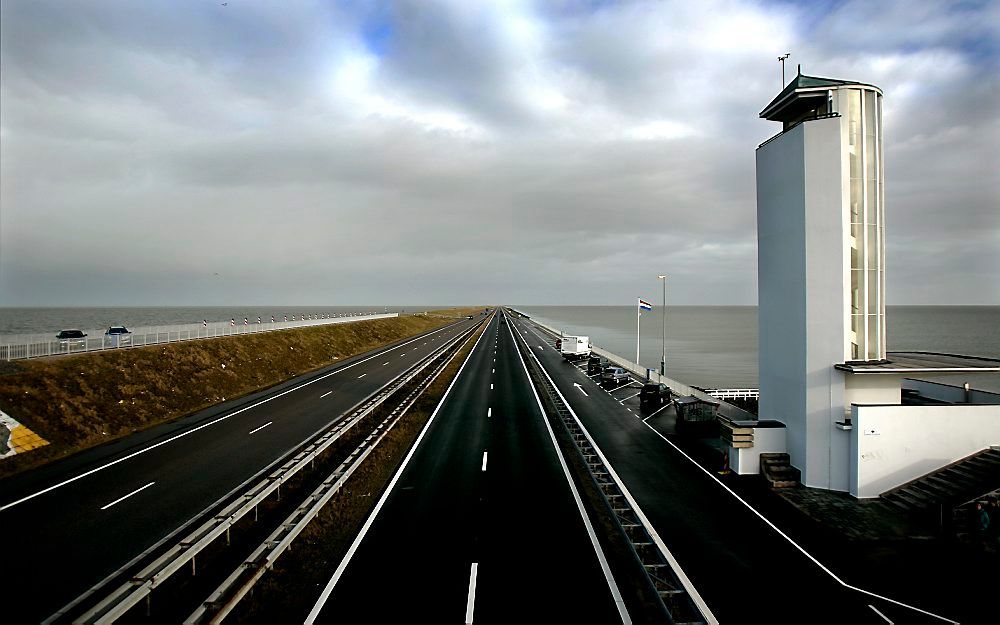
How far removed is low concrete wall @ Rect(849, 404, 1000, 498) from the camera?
674 inches

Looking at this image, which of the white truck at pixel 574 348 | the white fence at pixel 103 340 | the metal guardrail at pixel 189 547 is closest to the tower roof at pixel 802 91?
the metal guardrail at pixel 189 547

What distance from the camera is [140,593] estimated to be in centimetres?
929

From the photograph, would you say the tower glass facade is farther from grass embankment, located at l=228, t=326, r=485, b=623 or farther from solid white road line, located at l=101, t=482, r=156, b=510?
solid white road line, located at l=101, t=482, r=156, b=510

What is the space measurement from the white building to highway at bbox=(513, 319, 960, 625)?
352 centimetres

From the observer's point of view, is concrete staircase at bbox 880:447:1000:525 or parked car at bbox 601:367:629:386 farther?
parked car at bbox 601:367:629:386

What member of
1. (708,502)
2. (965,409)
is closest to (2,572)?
(708,502)

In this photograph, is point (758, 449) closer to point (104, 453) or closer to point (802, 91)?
point (802, 91)

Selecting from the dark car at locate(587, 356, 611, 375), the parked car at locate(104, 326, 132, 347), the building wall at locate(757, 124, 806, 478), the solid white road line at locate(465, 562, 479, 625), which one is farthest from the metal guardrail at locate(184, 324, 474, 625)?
the dark car at locate(587, 356, 611, 375)

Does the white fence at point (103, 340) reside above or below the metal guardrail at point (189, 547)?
above

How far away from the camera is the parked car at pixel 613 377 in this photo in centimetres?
4384

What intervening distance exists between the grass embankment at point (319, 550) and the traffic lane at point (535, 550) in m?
3.78

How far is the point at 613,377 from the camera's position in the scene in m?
44.7

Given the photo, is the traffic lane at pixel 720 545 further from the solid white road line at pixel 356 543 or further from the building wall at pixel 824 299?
the solid white road line at pixel 356 543

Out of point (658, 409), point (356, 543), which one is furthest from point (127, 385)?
point (658, 409)
